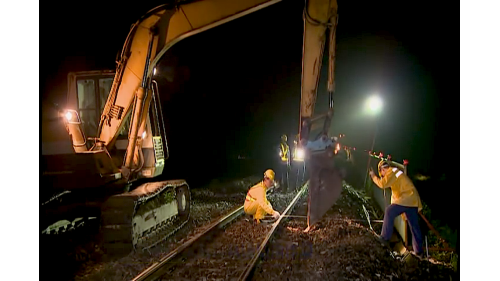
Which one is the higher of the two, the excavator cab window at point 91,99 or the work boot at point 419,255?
the excavator cab window at point 91,99

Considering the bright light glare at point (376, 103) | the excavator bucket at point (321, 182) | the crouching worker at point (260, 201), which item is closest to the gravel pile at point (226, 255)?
the crouching worker at point (260, 201)

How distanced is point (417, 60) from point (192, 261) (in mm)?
18609

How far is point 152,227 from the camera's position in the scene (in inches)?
290

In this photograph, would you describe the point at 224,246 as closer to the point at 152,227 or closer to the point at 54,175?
the point at 152,227

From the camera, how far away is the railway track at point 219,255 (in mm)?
5328

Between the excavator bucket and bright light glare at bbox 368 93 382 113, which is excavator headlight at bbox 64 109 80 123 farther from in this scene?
bright light glare at bbox 368 93 382 113

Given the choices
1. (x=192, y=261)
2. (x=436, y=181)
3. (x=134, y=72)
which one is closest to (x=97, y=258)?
(x=192, y=261)

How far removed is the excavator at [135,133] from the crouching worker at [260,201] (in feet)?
3.39

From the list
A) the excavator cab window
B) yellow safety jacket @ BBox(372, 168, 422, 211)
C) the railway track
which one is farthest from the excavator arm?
the excavator cab window

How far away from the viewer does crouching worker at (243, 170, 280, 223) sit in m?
8.31

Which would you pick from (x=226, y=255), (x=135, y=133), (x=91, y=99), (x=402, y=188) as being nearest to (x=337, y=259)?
(x=402, y=188)

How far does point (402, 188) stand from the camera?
19.8ft

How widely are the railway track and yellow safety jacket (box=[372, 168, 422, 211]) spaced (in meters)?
2.27

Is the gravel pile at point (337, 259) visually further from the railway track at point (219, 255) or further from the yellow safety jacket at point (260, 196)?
the yellow safety jacket at point (260, 196)
